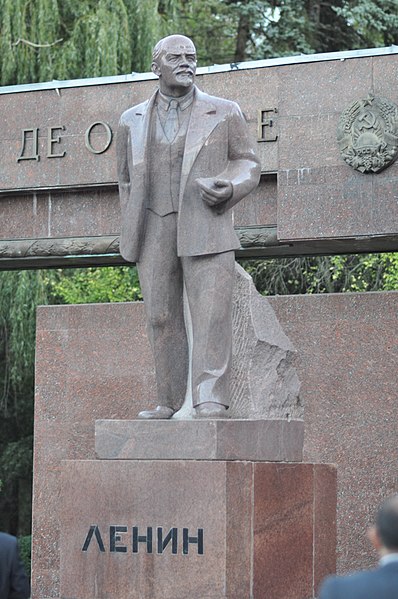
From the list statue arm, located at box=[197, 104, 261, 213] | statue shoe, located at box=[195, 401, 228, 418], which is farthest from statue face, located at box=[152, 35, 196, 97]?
statue shoe, located at box=[195, 401, 228, 418]

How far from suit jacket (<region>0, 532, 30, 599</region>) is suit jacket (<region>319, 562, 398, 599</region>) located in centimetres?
223

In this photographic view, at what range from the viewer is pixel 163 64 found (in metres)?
8.42

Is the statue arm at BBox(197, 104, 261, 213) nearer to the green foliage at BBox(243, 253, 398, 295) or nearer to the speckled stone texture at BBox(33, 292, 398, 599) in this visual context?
the speckled stone texture at BBox(33, 292, 398, 599)

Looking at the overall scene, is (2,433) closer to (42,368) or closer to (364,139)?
(42,368)

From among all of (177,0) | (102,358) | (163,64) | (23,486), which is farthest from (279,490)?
(23,486)

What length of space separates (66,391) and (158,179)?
5141 mm

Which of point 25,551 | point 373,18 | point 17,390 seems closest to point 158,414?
point 25,551

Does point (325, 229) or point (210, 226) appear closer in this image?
point (210, 226)

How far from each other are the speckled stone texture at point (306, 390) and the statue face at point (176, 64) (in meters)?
4.33

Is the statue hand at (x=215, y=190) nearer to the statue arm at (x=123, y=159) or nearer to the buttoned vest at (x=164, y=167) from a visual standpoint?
the buttoned vest at (x=164, y=167)

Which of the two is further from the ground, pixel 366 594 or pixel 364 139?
pixel 364 139

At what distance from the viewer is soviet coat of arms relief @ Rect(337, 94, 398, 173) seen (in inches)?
497

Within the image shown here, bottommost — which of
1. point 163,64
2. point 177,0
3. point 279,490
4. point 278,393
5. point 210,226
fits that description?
point 279,490

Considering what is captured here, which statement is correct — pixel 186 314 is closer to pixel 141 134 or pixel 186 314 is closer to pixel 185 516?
pixel 141 134
